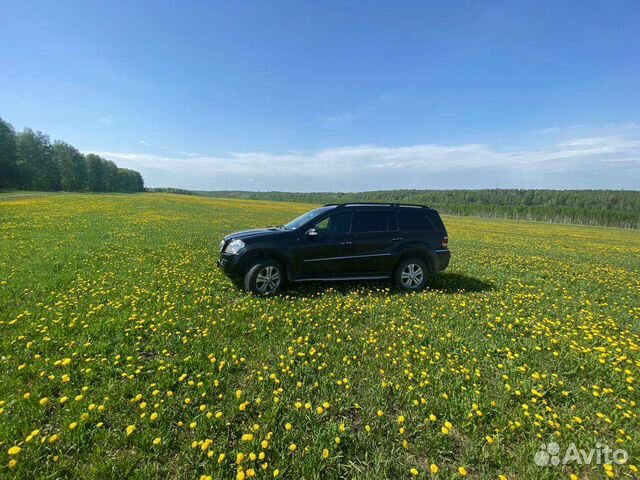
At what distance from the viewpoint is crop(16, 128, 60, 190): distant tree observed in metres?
55.9

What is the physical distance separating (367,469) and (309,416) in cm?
72

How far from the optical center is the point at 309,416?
2.83m

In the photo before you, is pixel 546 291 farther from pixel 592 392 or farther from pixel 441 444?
pixel 441 444

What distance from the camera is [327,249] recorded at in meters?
6.26

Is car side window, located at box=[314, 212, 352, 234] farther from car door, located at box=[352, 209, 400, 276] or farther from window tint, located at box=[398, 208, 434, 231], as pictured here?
window tint, located at box=[398, 208, 434, 231]

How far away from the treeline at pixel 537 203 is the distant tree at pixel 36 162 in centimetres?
6546

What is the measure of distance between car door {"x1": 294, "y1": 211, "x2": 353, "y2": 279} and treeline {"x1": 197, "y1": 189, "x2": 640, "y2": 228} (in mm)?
39522

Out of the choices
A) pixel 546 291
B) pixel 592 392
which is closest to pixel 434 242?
pixel 546 291

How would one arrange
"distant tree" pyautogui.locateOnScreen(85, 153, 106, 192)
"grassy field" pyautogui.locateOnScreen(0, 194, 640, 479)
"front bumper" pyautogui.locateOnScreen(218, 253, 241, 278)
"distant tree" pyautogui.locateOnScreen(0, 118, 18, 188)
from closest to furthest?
"grassy field" pyautogui.locateOnScreen(0, 194, 640, 479)
"front bumper" pyautogui.locateOnScreen(218, 253, 241, 278)
"distant tree" pyautogui.locateOnScreen(0, 118, 18, 188)
"distant tree" pyautogui.locateOnScreen(85, 153, 106, 192)

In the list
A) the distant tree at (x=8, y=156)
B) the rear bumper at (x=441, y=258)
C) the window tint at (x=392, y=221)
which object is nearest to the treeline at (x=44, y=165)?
the distant tree at (x=8, y=156)

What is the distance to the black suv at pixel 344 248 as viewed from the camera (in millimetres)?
5977

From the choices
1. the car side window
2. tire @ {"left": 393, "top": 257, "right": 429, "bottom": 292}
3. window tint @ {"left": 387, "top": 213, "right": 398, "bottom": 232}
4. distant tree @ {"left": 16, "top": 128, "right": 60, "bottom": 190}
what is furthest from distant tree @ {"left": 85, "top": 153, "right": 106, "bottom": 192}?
tire @ {"left": 393, "top": 257, "right": 429, "bottom": 292}

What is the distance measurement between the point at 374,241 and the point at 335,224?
3.35 feet

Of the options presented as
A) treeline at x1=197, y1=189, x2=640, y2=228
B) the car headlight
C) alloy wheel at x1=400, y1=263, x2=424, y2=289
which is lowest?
alloy wheel at x1=400, y1=263, x2=424, y2=289
